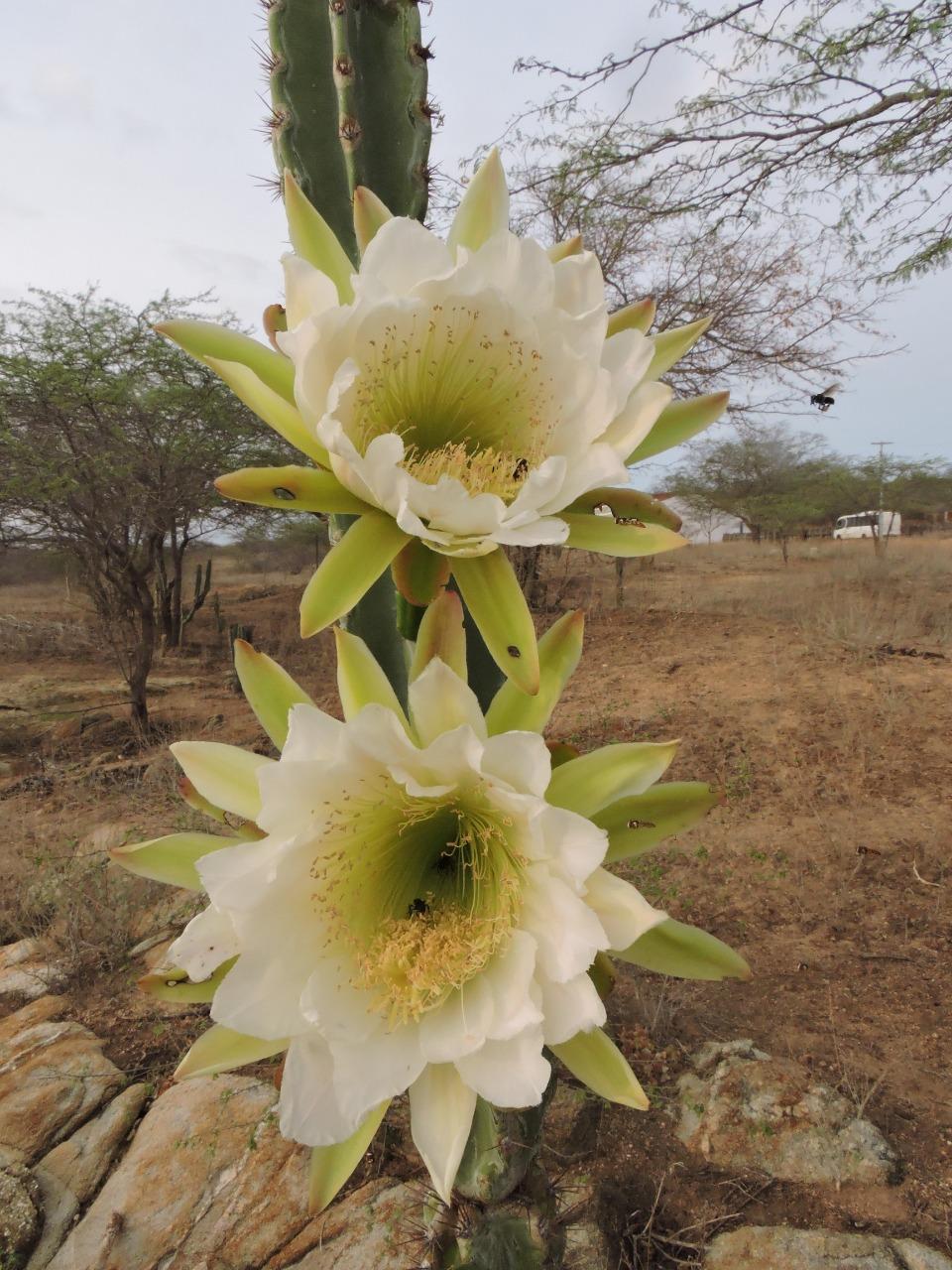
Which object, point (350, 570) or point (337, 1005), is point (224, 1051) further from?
point (350, 570)

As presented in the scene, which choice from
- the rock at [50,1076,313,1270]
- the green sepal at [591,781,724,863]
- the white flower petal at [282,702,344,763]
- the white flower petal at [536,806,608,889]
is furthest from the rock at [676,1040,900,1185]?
the white flower petal at [282,702,344,763]

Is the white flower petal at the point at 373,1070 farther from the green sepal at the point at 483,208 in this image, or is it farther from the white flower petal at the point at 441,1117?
the green sepal at the point at 483,208

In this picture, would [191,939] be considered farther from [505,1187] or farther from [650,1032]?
[650,1032]

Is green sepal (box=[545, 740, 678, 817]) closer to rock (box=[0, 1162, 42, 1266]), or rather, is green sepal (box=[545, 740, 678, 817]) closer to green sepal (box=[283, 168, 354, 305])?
green sepal (box=[283, 168, 354, 305])

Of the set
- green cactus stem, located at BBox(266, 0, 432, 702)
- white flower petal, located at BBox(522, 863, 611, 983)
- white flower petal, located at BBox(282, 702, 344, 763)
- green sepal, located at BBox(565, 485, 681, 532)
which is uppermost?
green cactus stem, located at BBox(266, 0, 432, 702)

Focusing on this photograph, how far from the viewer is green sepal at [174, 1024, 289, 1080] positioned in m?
0.64

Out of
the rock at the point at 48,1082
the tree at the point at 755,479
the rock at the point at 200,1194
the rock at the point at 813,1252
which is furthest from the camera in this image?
the tree at the point at 755,479

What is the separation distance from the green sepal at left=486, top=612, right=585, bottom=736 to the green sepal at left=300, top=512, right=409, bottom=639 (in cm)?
17

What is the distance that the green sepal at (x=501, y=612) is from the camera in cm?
60

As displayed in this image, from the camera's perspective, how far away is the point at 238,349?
649mm

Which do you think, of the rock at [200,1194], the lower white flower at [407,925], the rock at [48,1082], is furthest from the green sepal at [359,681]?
the rock at [48,1082]

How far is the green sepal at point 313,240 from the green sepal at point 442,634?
31cm

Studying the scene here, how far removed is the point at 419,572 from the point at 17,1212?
2464 millimetres

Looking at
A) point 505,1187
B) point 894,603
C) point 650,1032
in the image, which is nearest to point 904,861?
point 650,1032
